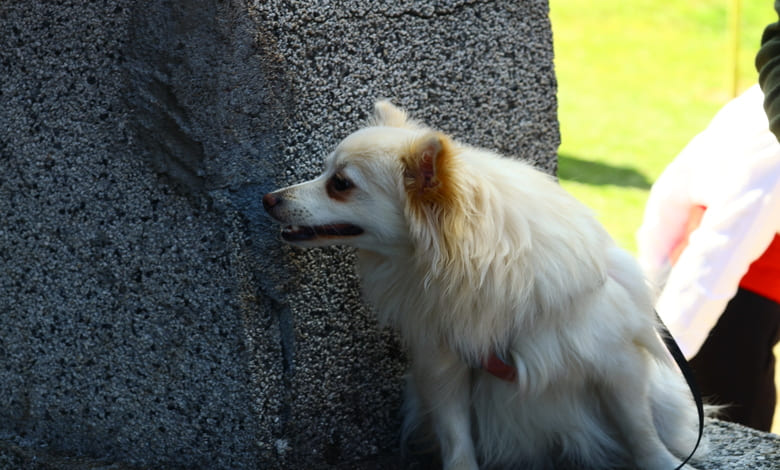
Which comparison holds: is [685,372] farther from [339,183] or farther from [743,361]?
[743,361]

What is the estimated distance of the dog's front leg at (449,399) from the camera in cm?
261

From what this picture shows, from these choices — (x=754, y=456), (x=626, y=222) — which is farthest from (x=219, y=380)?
(x=626, y=222)

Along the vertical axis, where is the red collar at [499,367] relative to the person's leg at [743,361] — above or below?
above

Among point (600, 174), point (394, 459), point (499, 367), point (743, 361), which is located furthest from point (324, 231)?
point (600, 174)

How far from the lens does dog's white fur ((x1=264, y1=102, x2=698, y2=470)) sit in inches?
92.2

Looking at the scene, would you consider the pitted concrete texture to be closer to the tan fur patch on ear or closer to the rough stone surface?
the rough stone surface

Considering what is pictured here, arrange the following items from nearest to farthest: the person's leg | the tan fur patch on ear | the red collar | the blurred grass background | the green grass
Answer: the tan fur patch on ear → the red collar → the person's leg → the blurred grass background → the green grass

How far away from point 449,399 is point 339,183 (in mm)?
692

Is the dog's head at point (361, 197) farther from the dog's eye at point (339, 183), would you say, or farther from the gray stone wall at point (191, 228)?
the gray stone wall at point (191, 228)

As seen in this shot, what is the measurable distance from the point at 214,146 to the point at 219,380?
2.19 ft

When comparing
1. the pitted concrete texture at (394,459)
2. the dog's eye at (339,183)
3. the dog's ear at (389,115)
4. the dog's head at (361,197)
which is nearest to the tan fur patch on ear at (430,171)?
the dog's head at (361,197)

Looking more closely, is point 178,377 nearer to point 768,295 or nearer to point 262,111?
point 262,111

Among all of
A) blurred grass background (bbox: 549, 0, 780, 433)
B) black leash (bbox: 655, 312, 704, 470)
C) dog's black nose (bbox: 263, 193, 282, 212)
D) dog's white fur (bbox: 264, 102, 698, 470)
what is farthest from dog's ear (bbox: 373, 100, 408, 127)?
blurred grass background (bbox: 549, 0, 780, 433)

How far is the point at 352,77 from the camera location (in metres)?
2.78
